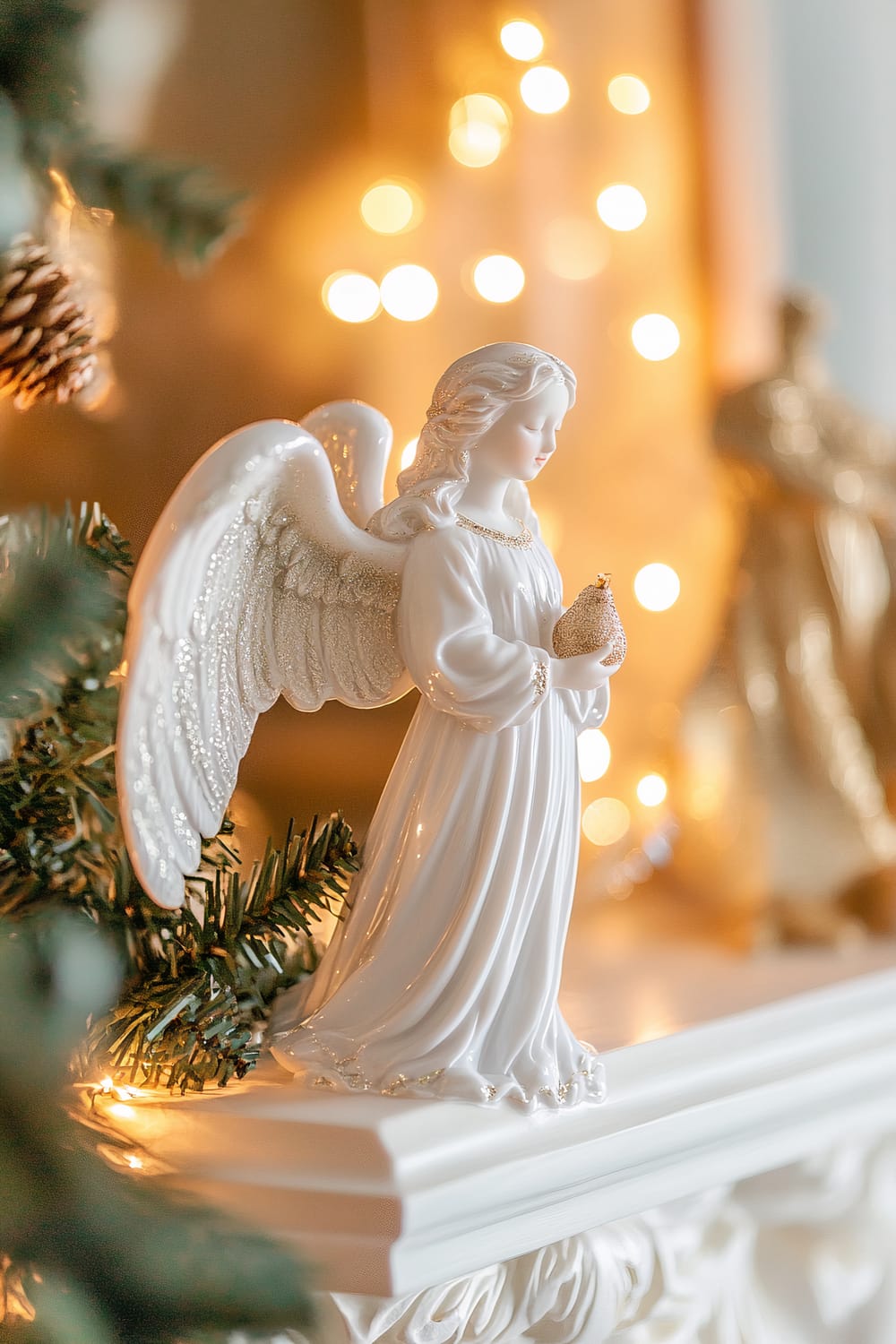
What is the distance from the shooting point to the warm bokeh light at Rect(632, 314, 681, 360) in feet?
4.75

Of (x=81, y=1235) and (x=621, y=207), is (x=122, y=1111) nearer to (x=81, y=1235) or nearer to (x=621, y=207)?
(x=81, y=1235)

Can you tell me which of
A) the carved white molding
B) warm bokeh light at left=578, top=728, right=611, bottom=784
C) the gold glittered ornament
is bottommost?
the carved white molding

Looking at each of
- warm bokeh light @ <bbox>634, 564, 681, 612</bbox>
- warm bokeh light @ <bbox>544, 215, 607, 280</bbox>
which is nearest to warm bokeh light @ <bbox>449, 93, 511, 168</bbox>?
warm bokeh light @ <bbox>544, 215, 607, 280</bbox>

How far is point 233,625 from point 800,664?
0.75 meters

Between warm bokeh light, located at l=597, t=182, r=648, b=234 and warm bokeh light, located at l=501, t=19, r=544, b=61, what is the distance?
17 cm

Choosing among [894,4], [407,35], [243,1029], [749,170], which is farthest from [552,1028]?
[894,4]

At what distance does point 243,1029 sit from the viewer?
0.70 metres

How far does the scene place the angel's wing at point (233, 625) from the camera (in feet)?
2.02

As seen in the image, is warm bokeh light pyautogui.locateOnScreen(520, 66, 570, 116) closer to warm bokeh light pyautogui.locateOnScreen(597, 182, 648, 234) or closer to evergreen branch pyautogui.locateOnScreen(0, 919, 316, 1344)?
warm bokeh light pyautogui.locateOnScreen(597, 182, 648, 234)

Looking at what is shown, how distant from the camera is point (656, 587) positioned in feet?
4.63

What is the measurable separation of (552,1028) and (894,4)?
156 cm

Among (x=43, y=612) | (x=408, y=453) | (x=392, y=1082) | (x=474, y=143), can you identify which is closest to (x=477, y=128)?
(x=474, y=143)

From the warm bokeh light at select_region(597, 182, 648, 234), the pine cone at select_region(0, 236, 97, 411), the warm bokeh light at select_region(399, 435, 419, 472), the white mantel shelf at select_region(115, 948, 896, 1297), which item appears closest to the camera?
the pine cone at select_region(0, 236, 97, 411)

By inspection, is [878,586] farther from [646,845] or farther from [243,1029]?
[243,1029]
